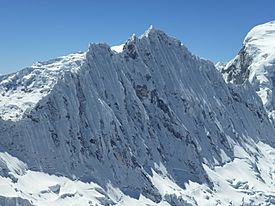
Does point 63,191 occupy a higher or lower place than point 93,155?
lower

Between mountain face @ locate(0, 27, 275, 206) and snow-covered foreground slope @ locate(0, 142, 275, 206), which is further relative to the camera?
mountain face @ locate(0, 27, 275, 206)

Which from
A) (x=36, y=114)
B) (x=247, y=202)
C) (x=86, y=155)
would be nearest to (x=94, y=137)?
(x=86, y=155)

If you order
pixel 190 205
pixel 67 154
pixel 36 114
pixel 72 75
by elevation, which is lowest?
pixel 190 205

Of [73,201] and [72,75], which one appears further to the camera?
[72,75]

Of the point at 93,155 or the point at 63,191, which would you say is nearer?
the point at 63,191

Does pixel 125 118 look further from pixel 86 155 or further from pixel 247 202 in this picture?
pixel 247 202

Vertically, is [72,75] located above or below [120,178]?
above

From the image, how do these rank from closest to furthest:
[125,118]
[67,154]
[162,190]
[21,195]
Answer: [21,195], [67,154], [162,190], [125,118]

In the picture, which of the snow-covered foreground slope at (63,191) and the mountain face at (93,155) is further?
the mountain face at (93,155)

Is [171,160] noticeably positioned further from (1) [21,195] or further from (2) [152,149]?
(1) [21,195]

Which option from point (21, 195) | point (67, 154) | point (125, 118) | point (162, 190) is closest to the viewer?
point (21, 195)
